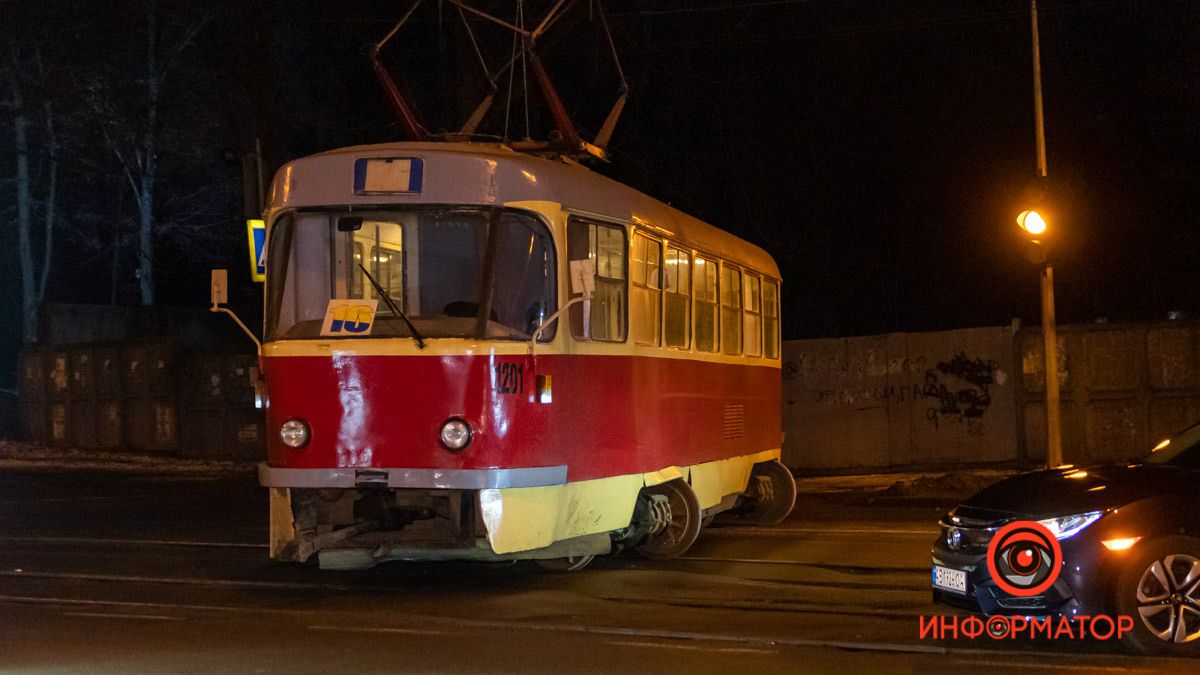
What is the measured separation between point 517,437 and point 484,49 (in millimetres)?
14720

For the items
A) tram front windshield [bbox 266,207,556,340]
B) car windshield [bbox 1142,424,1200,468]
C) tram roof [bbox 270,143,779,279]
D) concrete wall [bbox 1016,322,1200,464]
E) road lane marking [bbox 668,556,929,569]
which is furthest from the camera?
concrete wall [bbox 1016,322,1200,464]

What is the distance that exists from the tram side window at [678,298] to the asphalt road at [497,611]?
204 centimetres

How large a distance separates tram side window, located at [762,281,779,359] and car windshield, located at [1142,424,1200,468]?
689cm

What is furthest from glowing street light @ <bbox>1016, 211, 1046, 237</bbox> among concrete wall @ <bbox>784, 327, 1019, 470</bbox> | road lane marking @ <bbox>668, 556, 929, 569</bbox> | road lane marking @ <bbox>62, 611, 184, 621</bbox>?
road lane marking @ <bbox>62, 611, 184, 621</bbox>

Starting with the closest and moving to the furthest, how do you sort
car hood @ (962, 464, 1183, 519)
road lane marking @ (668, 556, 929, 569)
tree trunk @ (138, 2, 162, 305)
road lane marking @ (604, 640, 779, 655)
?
car hood @ (962, 464, 1183, 519)
road lane marking @ (604, 640, 779, 655)
road lane marking @ (668, 556, 929, 569)
tree trunk @ (138, 2, 162, 305)

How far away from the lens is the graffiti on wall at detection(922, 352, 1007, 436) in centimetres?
2216

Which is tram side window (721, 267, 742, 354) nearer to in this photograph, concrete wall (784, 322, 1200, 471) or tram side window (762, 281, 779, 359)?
tram side window (762, 281, 779, 359)

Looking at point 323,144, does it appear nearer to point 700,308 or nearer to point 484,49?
point 484,49

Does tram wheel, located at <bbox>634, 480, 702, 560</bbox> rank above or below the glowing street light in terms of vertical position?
below

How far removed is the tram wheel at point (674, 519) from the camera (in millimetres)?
12242

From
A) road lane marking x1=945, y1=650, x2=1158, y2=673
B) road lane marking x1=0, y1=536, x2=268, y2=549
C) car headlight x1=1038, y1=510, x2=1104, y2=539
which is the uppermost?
car headlight x1=1038, y1=510, x2=1104, y2=539

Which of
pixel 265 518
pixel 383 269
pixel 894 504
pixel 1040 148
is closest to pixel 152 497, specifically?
pixel 265 518

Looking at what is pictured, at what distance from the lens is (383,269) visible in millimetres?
10094

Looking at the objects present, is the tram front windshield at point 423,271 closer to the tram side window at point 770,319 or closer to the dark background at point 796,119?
the tram side window at point 770,319
